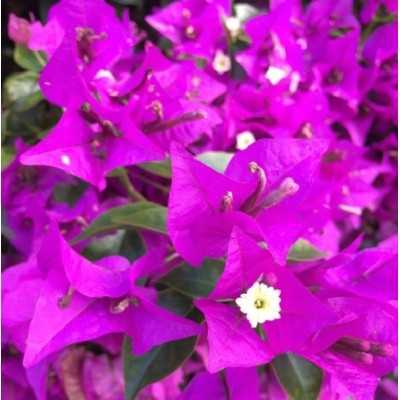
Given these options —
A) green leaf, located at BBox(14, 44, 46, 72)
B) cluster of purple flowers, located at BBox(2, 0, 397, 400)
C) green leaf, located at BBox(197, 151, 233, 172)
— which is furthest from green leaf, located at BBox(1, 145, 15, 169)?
green leaf, located at BBox(197, 151, 233, 172)

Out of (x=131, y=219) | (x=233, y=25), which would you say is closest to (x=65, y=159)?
(x=131, y=219)

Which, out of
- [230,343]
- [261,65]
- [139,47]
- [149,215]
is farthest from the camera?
[139,47]

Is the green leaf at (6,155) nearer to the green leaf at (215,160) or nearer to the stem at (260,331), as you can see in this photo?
the green leaf at (215,160)

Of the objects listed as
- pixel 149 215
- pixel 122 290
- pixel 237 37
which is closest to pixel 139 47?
pixel 237 37

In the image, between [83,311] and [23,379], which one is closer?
[83,311]

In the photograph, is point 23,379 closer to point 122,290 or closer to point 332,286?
point 122,290

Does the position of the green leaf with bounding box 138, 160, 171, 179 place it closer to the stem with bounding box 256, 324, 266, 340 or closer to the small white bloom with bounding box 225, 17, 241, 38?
the stem with bounding box 256, 324, 266, 340
